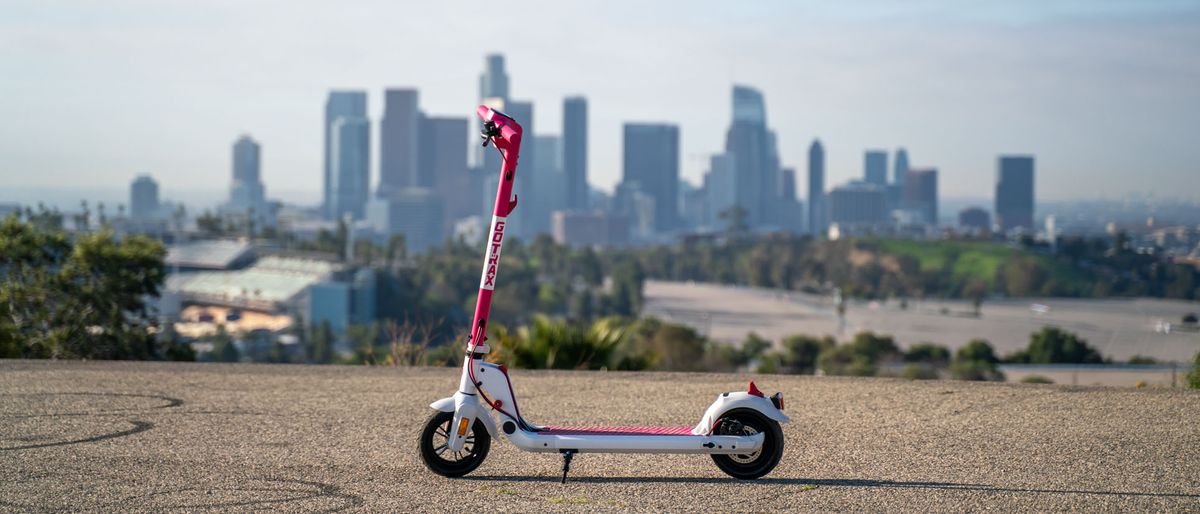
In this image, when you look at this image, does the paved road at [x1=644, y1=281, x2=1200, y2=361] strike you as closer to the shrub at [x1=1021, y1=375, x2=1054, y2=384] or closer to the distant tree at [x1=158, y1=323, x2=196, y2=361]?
the shrub at [x1=1021, y1=375, x2=1054, y2=384]

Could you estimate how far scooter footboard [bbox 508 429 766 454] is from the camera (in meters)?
6.46

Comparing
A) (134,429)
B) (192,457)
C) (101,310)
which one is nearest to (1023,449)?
(192,457)

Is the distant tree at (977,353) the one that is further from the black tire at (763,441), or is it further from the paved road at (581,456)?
the black tire at (763,441)

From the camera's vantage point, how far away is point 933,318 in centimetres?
10938

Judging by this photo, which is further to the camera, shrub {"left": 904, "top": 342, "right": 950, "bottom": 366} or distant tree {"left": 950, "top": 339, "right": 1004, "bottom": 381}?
shrub {"left": 904, "top": 342, "right": 950, "bottom": 366}

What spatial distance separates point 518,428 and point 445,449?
43 centimetres

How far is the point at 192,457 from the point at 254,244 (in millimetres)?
118692

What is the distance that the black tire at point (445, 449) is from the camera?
660cm

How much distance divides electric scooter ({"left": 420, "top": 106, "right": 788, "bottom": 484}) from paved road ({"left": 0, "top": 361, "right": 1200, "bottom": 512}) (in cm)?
18

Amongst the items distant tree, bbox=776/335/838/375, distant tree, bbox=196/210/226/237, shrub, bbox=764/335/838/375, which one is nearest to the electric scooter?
shrub, bbox=764/335/838/375

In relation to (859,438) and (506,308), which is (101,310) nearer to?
(859,438)

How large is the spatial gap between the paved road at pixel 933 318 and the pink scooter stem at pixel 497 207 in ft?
197

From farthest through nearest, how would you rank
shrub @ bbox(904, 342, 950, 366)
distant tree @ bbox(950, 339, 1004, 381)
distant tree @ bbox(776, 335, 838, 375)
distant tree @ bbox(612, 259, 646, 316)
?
distant tree @ bbox(612, 259, 646, 316), shrub @ bbox(904, 342, 950, 366), distant tree @ bbox(776, 335, 838, 375), distant tree @ bbox(950, 339, 1004, 381)

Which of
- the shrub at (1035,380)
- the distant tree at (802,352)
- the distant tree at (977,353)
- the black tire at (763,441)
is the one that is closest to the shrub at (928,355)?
the distant tree at (977,353)
